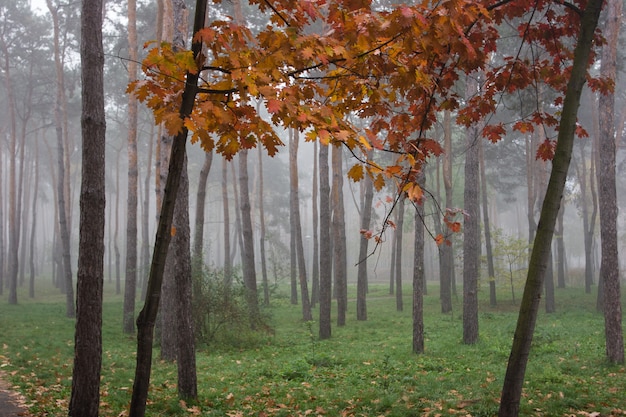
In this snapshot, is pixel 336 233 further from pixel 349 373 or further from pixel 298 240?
pixel 349 373

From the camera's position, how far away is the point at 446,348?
13.0 m

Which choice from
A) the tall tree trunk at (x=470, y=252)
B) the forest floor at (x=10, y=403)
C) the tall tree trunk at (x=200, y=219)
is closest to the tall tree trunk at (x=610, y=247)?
the tall tree trunk at (x=470, y=252)

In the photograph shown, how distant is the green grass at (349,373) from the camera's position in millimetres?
6875

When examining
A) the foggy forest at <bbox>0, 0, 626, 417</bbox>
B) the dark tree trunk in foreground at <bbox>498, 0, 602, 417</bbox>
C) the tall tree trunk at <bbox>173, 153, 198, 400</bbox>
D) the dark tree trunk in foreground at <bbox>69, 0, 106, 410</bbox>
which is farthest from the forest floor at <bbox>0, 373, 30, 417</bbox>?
the dark tree trunk in foreground at <bbox>498, 0, 602, 417</bbox>

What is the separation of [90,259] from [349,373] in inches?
223

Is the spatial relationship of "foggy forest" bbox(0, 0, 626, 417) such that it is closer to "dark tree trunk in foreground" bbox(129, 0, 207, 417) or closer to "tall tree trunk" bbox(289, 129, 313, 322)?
"dark tree trunk in foreground" bbox(129, 0, 207, 417)

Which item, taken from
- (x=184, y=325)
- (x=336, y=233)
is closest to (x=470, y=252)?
(x=336, y=233)

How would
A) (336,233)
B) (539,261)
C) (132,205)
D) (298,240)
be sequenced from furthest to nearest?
(298,240) → (336,233) → (132,205) → (539,261)

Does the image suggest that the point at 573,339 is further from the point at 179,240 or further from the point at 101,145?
the point at 101,145

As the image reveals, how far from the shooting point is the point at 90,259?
5.53 m

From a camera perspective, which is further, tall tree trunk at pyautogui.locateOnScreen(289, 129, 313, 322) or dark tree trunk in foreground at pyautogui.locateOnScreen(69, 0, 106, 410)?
tall tree trunk at pyautogui.locateOnScreen(289, 129, 313, 322)

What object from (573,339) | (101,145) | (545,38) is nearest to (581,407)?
(545,38)

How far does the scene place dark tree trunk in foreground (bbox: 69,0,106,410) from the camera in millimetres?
5508

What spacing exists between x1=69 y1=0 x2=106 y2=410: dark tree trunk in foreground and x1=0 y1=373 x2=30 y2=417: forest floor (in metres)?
1.00
